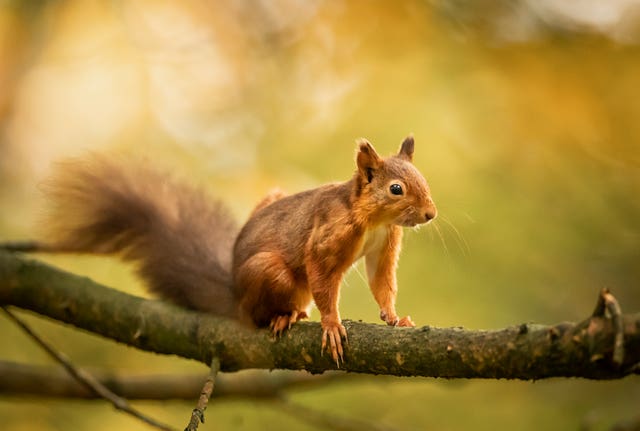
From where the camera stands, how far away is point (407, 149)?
3.46m

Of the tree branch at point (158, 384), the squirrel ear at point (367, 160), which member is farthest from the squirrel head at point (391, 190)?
the tree branch at point (158, 384)

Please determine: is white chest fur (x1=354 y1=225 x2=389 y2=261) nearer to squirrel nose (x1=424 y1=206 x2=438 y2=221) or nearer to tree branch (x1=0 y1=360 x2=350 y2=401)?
squirrel nose (x1=424 y1=206 x2=438 y2=221)

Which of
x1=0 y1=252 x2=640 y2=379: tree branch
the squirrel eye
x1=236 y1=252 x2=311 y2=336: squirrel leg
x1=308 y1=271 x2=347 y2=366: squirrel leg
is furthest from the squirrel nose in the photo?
x1=236 y1=252 x2=311 y2=336: squirrel leg

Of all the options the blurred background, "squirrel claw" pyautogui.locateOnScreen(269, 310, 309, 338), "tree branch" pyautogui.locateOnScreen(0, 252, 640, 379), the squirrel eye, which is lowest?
"tree branch" pyautogui.locateOnScreen(0, 252, 640, 379)

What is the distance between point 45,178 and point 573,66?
121 inches

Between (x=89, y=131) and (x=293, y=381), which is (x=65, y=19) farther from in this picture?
(x=293, y=381)

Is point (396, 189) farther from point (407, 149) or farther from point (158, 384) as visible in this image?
point (158, 384)

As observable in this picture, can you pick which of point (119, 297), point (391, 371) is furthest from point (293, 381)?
point (391, 371)

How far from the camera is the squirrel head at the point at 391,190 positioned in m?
3.10

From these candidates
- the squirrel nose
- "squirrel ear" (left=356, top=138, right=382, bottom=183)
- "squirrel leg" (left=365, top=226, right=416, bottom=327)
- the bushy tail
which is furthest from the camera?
the bushy tail

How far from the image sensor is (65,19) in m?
7.21

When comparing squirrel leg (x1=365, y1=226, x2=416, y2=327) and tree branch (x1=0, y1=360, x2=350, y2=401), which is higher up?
squirrel leg (x1=365, y1=226, x2=416, y2=327)

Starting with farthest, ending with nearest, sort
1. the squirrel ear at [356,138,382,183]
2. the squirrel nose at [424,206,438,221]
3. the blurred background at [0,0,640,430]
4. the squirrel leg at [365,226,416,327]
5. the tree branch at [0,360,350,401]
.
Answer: the blurred background at [0,0,640,430], the tree branch at [0,360,350,401], the squirrel leg at [365,226,416,327], the squirrel ear at [356,138,382,183], the squirrel nose at [424,206,438,221]

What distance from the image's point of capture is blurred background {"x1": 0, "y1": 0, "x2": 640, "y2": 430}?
4.51 m
